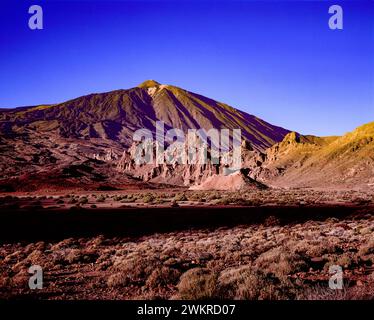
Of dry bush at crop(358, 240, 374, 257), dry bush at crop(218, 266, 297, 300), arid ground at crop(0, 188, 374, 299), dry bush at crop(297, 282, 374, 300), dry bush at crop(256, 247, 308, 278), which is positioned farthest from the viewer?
dry bush at crop(358, 240, 374, 257)

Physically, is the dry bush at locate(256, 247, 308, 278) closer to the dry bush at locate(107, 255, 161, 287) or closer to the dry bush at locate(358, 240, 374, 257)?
the dry bush at locate(358, 240, 374, 257)

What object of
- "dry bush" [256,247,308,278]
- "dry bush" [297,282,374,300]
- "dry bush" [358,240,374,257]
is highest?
"dry bush" [297,282,374,300]

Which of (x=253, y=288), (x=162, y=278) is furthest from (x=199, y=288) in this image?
(x=162, y=278)

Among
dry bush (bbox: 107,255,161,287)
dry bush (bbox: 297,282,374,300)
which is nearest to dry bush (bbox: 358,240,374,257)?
dry bush (bbox: 297,282,374,300)

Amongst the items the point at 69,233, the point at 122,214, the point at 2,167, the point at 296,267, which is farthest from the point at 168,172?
the point at 296,267

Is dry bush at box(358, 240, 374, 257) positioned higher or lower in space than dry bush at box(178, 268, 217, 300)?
lower

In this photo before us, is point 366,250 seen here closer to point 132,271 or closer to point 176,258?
point 176,258

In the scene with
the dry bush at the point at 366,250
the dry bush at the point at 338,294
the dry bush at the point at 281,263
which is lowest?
the dry bush at the point at 366,250

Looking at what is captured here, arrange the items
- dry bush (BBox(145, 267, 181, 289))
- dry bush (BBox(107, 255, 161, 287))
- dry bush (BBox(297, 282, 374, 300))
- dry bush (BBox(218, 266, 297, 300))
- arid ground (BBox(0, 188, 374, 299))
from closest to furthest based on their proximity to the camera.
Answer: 1. dry bush (BBox(297, 282, 374, 300))
2. dry bush (BBox(218, 266, 297, 300))
3. arid ground (BBox(0, 188, 374, 299))
4. dry bush (BBox(145, 267, 181, 289))
5. dry bush (BBox(107, 255, 161, 287))

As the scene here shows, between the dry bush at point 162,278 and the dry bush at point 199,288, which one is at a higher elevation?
the dry bush at point 199,288

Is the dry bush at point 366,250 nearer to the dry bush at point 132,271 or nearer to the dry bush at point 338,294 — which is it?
the dry bush at point 338,294

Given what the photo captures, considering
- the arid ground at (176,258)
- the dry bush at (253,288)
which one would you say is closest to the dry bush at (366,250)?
the arid ground at (176,258)

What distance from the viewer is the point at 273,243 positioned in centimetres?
1397
